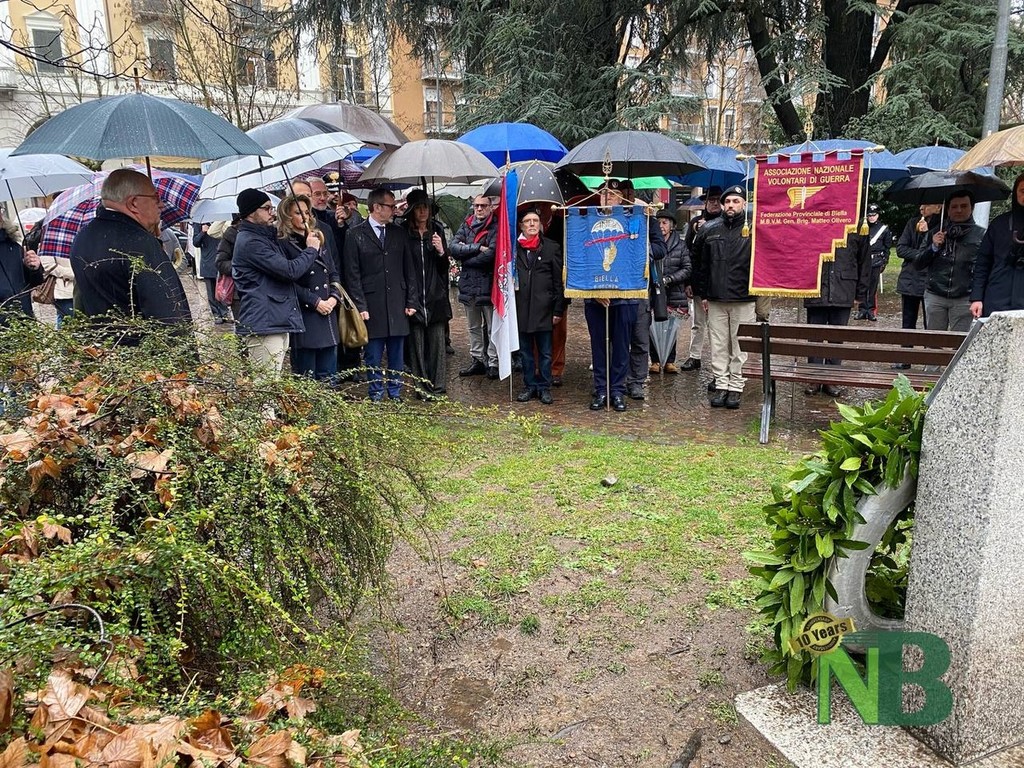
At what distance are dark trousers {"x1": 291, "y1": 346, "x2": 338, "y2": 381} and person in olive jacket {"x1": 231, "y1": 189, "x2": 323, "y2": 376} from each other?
0.53m

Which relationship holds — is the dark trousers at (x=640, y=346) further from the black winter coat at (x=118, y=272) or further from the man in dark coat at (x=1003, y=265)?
the black winter coat at (x=118, y=272)

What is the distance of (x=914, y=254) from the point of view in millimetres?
8578

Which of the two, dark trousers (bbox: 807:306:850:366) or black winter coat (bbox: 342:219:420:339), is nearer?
black winter coat (bbox: 342:219:420:339)

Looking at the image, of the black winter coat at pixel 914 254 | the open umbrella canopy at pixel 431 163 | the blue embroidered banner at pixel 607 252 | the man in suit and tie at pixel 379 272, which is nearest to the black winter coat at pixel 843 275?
the black winter coat at pixel 914 254

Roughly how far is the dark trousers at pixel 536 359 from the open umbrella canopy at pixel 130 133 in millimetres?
3612

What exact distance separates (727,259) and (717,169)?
394 cm

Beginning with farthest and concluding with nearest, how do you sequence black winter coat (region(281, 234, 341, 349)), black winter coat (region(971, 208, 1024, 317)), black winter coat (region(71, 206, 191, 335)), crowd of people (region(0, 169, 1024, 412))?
black winter coat (region(971, 208, 1024, 317)) < black winter coat (region(281, 234, 341, 349)) < crowd of people (region(0, 169, 1024, 412)) < black winter coat (region(71, 206, 191, 335))

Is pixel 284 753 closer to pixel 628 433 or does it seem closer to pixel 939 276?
pixel 628 433

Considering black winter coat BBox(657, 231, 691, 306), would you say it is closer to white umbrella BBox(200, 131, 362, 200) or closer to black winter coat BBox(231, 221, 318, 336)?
white umbrella BBox(200, 131, 362, 200)

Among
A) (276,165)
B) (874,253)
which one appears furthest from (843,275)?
(276,165)

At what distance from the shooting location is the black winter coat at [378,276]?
7230 millimetres

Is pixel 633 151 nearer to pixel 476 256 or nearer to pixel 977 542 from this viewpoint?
pixel 476 256

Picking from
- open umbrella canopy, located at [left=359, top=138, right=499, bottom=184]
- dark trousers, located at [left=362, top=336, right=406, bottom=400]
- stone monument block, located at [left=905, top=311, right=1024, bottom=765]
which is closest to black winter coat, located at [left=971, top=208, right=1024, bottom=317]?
open umbrella canopy, located at [left=359, top=138, right=499, bottom=184]

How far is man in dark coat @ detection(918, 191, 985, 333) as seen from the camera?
7.70 m
